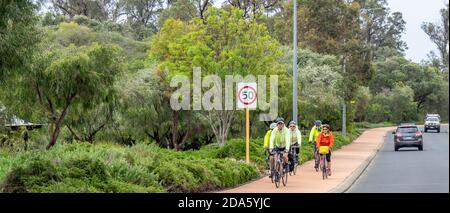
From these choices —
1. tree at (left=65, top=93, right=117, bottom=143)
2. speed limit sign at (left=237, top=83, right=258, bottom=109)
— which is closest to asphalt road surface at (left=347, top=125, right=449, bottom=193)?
speed limit sign at (left=237, top=83, right=258, bottom=109)

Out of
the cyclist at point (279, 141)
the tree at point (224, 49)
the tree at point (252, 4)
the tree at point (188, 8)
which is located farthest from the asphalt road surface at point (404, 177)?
the tree at point (188, 8)

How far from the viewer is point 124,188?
15398 mm

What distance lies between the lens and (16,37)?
1739cm

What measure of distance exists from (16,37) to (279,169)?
25.2 feet

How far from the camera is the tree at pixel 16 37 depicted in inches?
640

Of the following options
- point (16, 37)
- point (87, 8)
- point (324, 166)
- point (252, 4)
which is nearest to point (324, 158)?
point (324, 166)

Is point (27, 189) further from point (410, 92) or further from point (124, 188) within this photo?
point (410, 92)

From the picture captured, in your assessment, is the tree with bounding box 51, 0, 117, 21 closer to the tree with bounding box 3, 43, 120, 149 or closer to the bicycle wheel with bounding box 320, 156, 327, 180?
the tree with bounding box 3, 43, 120, 149

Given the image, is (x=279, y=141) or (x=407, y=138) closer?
(x=279, y=141)

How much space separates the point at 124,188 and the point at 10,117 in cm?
1957

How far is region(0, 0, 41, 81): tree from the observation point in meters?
16.2

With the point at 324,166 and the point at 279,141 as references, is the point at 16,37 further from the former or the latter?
the point at 324,166

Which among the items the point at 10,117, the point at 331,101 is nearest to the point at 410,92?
the point at 331,101

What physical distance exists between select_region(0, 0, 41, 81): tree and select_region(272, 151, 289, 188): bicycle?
6978mm
